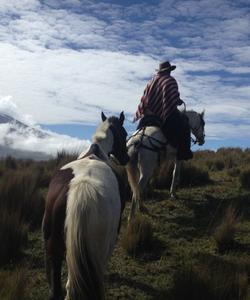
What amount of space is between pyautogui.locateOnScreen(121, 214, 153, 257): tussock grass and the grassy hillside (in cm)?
2

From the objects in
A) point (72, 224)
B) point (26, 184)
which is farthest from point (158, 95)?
point (72, 224)

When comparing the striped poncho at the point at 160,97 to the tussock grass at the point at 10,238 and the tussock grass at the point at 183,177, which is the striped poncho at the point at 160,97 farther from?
the tussock grass at the point at 10,238

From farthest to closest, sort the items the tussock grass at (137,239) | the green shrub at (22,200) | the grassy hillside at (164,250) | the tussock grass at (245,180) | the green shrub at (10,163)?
the green shrub at (10,163), the tussock grass at (245,180), the green shrub at (22,200), the tussock grass at (137,239), the grassy hillside at (164,250)

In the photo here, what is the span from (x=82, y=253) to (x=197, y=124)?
29.3 ft

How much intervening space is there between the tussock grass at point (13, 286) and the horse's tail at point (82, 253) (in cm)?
77

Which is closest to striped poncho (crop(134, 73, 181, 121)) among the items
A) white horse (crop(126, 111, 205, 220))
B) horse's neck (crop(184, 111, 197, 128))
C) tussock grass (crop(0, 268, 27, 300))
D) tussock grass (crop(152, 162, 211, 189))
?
white horse (crop(126, 111, 205, 220))

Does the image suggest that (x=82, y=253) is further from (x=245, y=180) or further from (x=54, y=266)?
(x=245, y=180)

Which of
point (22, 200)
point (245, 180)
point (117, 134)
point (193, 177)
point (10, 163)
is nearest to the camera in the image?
point (117, 134)

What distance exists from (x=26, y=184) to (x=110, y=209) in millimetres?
5831

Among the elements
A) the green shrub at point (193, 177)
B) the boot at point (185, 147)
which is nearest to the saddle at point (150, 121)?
the boot at point (185, 147)

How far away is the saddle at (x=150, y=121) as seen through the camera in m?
9.74

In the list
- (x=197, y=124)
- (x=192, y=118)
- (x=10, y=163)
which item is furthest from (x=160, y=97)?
(x=10, y=163)

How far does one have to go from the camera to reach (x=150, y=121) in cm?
976

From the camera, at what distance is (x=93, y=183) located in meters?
4.12
